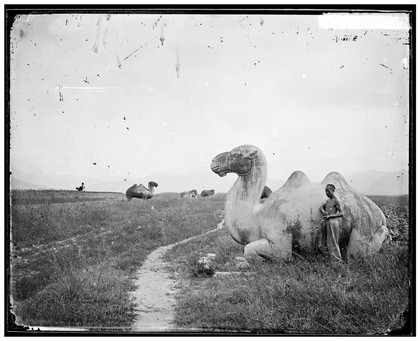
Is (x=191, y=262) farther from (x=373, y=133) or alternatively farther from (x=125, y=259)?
(x=373, y=133)

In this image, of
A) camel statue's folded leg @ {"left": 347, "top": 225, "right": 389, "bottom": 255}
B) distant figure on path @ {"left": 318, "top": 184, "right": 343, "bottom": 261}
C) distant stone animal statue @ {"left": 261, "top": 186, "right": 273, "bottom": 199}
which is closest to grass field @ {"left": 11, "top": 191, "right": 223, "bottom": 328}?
distant stone animal statue @ {"left": 261, "top": 186, "right": 273, "bottom": 199}

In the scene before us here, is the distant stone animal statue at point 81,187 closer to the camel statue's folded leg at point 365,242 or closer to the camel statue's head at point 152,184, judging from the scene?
the camel statue's head at point 152,184

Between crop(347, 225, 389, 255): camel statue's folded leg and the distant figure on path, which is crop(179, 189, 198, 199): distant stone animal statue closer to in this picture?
the distant figure on path

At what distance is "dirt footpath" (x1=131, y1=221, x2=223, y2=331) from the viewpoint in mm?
4918

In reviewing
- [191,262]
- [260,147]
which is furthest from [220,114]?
[191,262]

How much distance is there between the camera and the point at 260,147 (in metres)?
5.14

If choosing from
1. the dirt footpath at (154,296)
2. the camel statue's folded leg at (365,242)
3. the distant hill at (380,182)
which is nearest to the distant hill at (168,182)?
the distant hill at (380,182)

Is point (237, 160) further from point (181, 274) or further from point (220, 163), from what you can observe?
point (181, 274)

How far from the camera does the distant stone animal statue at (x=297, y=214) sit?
5152 millimetres

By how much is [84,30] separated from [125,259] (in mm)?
2045

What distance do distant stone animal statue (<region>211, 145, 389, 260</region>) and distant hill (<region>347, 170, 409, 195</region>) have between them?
0.07m

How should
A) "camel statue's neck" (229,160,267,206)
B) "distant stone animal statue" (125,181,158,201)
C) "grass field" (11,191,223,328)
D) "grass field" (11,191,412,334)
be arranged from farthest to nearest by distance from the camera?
"camel statue's neck" (229,160,267,206), "distant stone animal statue" (125,181,158,201), "grass field" (11,191,223,328), "grass field" (11,191,412,334)

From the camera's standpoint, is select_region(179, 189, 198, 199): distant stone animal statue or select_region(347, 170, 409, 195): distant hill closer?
select_region(347, 170, 409, 195): distant hill

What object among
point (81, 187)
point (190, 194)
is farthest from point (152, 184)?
point (81, 187)
